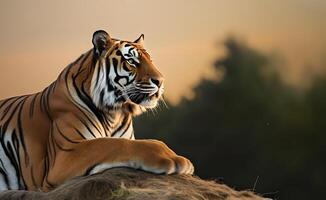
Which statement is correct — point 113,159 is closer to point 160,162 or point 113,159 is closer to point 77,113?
point 160,162

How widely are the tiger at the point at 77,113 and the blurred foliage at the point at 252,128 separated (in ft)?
3.83

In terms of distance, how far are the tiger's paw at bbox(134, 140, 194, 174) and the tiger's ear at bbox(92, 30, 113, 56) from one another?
769mm

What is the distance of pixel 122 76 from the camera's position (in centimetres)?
329

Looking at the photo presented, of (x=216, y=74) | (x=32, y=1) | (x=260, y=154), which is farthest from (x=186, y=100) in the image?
(x=32, y=1)

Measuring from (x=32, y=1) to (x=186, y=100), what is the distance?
3.88ft

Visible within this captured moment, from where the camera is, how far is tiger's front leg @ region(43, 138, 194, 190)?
8.65ft

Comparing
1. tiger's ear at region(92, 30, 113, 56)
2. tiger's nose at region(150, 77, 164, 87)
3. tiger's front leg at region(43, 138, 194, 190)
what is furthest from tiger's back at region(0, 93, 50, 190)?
tiger's nose at region(150, 77, 164, 87)

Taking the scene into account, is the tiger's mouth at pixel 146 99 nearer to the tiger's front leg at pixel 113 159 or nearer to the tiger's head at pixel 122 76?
the tiger's head at pixel 122 76

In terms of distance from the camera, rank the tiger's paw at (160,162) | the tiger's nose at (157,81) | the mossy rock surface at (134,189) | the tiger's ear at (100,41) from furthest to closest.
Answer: the tiger's ear at (100,41)
the tiger's nose at (157,81)
the tiger's paw at (160,162)
the mossy rock surface at (134,189)

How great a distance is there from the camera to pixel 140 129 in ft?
15.0

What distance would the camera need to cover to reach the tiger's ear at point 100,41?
330 centimetres

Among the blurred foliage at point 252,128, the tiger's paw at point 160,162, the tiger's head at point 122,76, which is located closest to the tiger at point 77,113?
the tiger's head at point 122,76

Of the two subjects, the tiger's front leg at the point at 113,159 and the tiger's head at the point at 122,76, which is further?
the tiger's head at the point at 122,76

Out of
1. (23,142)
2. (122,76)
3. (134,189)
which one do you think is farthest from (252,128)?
(134,189)
